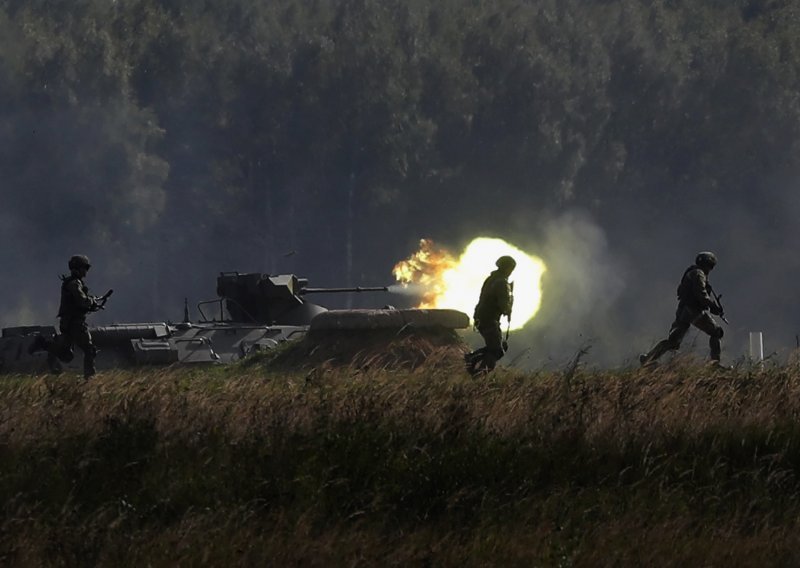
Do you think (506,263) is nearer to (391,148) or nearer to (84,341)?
(84,341)

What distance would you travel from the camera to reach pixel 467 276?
35.7 meters

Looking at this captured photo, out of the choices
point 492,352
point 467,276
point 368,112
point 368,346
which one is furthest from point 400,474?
point 368,112

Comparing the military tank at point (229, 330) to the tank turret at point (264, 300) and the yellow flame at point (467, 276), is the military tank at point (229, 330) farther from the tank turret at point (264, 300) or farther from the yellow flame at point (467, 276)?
the yellow flame at point (467, 276)

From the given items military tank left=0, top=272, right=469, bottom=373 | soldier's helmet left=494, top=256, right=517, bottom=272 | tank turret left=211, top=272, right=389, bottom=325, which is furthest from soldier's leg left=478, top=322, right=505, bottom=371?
tank turret left=211, top=272, right=389, bottom=325

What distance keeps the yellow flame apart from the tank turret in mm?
2495

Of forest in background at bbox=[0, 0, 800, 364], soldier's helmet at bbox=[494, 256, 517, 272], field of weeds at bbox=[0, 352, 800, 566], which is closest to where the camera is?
field of weeds at bbox=[0, 352, 800, 566]

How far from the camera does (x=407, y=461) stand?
603 inches

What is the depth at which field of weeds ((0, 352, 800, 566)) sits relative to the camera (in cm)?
1384

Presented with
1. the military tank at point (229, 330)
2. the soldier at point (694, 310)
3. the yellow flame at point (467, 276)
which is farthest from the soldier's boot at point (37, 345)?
the soldier at point (694, 310)

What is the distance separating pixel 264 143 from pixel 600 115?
13885 mm

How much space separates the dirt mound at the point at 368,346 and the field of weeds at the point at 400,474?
35.3 feet

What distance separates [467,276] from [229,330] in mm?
5130

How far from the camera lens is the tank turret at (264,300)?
34750 millimetres

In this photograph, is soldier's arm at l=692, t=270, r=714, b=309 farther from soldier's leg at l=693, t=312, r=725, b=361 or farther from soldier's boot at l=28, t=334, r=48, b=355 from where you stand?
soldier's boot at l=28, t=334, r=48, b=355
